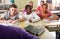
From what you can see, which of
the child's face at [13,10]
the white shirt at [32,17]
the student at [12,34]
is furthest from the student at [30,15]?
the student at [12,34]

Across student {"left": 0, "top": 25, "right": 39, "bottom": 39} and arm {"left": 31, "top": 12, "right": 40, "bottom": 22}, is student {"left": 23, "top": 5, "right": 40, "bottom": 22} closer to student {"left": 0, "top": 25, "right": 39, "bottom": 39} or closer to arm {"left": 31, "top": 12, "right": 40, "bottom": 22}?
arm {"left": 31, "top": 12, "right": 40, "bottom": 22}

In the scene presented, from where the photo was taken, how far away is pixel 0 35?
4.89 feet

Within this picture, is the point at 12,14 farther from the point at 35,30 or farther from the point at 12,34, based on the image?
the point at 12,34

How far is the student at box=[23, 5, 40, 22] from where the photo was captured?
222cm

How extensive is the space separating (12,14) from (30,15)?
24 cm

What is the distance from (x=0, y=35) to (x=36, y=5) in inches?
33.8

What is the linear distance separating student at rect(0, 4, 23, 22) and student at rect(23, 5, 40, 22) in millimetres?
98

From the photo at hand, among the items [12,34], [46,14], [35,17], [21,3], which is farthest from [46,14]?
[12,34]

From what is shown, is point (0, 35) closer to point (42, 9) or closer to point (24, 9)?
point (24, 9)

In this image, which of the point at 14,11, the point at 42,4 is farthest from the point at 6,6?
the point at 42,4

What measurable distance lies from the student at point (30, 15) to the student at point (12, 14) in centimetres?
10

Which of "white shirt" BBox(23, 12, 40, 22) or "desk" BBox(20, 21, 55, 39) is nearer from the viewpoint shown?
"desk" BBox(20, 21, 55, 39)

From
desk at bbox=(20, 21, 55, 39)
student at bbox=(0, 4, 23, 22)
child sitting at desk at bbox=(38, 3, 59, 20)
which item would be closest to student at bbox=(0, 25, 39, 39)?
desk at bbox=(20, 21, 55, 39)

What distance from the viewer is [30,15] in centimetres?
223
